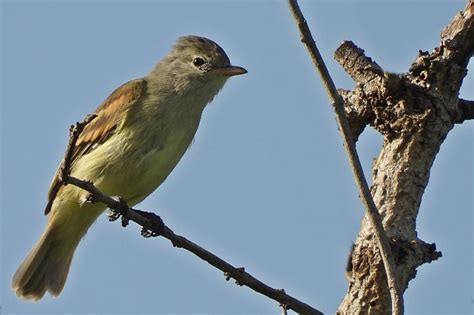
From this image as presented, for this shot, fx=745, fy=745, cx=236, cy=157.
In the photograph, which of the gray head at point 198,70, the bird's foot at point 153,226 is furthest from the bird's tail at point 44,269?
the gray head at point 198,70

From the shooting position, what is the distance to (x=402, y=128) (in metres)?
4.09

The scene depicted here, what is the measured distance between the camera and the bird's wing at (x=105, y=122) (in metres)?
6.24

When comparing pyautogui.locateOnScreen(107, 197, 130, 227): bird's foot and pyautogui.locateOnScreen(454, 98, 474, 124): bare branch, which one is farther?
pyautogui.locateOnScreen(107, 197, 130, 227): bird's foot

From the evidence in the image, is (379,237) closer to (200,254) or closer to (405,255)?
(405,255)

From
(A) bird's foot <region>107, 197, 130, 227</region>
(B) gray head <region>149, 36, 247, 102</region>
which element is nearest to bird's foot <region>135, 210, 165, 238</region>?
(A) bird's foot <region>107, 197, 130, 227</region>

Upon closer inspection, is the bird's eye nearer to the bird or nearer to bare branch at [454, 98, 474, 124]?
the bird

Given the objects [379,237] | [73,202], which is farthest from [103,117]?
[379,237]

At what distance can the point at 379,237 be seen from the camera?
3225 mm

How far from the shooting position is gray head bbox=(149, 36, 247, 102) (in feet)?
22.2

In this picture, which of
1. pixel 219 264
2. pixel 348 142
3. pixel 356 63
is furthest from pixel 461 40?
pixel 219 264

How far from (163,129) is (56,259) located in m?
1.87

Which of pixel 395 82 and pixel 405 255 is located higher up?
pixel 395 82

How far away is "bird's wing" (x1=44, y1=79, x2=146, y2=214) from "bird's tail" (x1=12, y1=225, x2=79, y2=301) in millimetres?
482

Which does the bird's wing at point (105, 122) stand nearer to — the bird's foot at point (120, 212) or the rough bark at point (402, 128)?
the bird's foot at point (120, 212)
